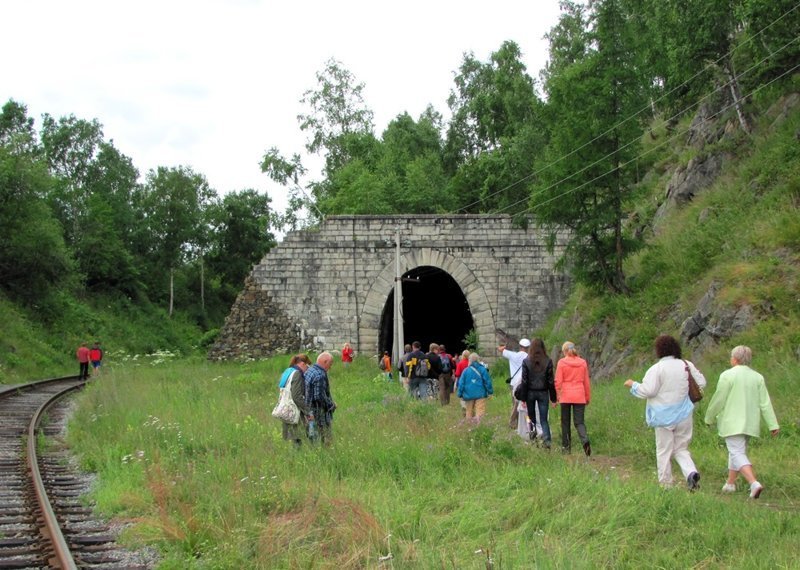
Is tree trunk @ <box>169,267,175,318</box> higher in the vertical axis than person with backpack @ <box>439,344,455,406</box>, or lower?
higher

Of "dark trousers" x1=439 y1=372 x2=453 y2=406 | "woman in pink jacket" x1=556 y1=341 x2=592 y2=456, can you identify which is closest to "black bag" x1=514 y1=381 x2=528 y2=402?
"woman in pink jacket" x1=556 y1=341 x2=592 y2=456

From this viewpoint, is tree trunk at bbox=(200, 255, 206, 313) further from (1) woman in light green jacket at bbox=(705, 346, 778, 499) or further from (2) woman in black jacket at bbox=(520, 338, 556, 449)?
(1) woman in light green jacket at bbox=(705, 346, 778, 499)

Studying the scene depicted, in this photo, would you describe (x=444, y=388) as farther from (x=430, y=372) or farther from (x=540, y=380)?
(x=540, y=380)

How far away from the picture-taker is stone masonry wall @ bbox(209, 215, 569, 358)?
985 inches

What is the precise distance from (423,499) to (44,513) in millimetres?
3256

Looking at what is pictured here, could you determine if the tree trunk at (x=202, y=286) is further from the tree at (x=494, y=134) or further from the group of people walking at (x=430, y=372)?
the group of people walking at (x=430, y=372)

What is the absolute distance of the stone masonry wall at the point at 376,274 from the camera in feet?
82.1

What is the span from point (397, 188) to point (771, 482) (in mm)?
27610

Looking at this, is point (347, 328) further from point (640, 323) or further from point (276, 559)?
point (276, 559)

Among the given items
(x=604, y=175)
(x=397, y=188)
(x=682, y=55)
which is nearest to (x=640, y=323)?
(x=604, y=175)

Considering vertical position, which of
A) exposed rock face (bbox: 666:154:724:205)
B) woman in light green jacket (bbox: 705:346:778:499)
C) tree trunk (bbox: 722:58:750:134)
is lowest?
woman in light green jacket (bbox: 705:346:778:499)

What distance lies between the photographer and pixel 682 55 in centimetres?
1980

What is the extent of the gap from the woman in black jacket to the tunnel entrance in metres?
18.6

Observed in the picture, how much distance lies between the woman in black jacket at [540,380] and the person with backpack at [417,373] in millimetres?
5514
